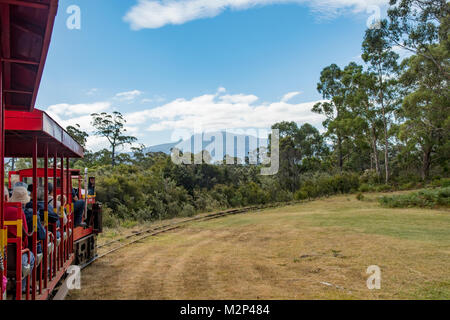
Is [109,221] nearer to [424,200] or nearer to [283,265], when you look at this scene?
[283,265]

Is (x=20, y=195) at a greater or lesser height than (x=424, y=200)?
greater

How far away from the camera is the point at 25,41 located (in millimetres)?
3121

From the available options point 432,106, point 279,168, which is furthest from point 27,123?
point 279,168

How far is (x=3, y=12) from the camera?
2.75 meters

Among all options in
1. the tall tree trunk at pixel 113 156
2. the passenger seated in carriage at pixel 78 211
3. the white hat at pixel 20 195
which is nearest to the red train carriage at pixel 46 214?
the passenger seated in carriage at pixel 78 211

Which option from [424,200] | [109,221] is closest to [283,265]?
[109,221]

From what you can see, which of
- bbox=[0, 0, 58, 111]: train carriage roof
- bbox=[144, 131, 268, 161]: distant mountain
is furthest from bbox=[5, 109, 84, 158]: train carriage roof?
bbox=[144, 131, 268, 161]: distant mountain

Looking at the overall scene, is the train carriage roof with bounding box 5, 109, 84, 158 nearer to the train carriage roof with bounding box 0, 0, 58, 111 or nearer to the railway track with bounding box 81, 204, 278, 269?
the train carriage roof with bounding box 0, 0, 58, 111

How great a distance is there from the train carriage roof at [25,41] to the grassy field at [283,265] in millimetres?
3985

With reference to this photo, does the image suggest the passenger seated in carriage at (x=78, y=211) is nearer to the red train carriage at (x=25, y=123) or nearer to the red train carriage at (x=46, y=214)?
the red train carriage at (x=46, y=214)

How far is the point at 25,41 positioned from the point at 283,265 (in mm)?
7002

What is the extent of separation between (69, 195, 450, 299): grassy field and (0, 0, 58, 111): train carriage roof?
3985 mm

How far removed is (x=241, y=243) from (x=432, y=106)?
22696 millimetres

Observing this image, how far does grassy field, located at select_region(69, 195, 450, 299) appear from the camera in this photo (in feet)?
20.7
